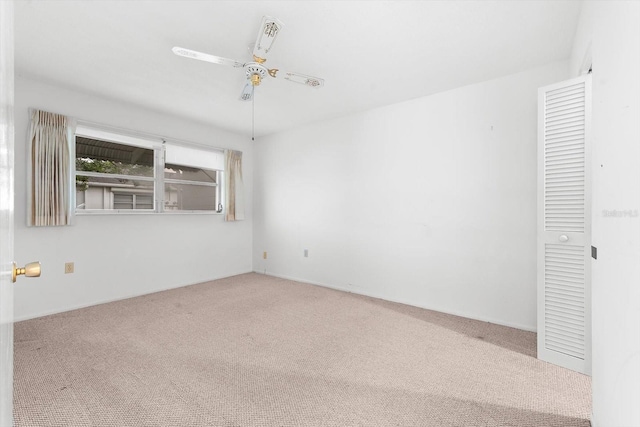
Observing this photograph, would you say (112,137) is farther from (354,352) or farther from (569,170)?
(569,170)

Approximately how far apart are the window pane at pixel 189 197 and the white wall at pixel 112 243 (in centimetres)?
17

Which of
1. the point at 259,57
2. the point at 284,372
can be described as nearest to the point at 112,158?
the point at 259,57

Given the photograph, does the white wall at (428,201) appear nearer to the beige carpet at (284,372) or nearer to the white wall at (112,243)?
the beige carpet at (284,372)

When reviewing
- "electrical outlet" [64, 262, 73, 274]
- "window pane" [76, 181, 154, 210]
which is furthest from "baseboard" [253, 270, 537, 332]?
"electrical outlet" [64, 262, 73, 274]

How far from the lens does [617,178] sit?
3.65ft

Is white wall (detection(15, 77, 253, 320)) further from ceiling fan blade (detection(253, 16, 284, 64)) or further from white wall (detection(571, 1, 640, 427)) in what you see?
white wall (detection(571, 1, 640, 427))

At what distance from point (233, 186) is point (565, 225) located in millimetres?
4239

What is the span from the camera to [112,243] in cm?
360

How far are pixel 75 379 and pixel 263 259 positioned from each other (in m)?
3.30

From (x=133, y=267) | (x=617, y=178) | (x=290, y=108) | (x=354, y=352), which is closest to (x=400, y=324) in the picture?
(x=354, y=352)

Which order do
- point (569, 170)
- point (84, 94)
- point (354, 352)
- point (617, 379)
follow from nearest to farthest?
point (617, 379), point (569, 170), point (354, 352), point (84, 94)

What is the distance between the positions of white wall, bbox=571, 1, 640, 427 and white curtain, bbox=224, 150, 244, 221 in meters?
4.37

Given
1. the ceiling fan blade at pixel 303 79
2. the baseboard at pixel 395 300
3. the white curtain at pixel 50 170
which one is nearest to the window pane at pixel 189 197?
the white curtain at pixel 50 170

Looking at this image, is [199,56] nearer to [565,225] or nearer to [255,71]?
[255,71]
